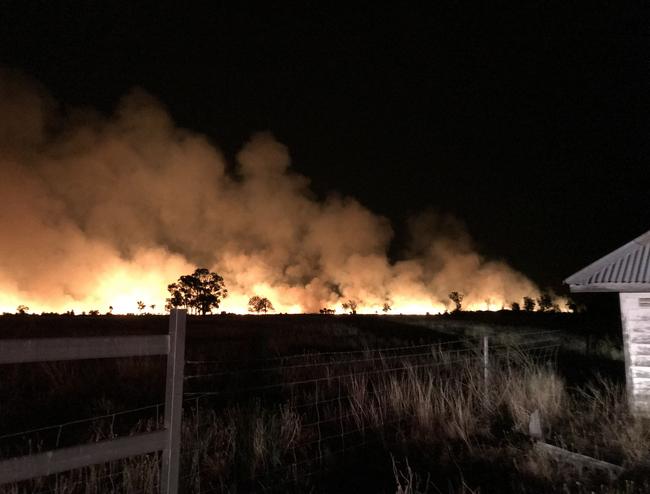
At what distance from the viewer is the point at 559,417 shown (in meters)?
7.49

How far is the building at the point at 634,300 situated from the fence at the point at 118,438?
24.2 ft

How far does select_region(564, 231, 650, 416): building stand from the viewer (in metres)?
7.98

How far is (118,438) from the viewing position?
2.98 metres

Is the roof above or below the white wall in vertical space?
above

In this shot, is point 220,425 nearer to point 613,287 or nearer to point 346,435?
point 346,435

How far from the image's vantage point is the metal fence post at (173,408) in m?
3.43

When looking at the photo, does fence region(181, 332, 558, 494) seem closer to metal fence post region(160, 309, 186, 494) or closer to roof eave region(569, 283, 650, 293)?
metal fence post region(160, 309, 186, 494)

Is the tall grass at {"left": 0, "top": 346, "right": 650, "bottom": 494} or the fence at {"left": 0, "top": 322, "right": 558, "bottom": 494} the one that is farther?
the tall grass at {"left": 0, "top": 346, "right": 650, "bottom": 494}

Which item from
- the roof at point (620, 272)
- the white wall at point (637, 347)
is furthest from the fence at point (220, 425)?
the roof at point (620, 272)

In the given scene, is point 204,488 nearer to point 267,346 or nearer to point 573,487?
point 573,487

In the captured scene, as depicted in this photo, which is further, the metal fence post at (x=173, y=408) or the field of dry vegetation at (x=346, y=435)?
the field of dry vegetation at (x=346, y=435)

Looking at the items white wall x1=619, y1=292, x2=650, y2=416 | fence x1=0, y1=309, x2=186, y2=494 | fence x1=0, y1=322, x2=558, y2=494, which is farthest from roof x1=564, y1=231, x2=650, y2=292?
fence x1=0, y1=309, x2=186, y2=494

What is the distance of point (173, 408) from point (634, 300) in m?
7.85

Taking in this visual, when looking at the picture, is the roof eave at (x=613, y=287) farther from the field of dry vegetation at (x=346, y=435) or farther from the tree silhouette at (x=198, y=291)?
the tree silhouette at (x=198, y=291)
